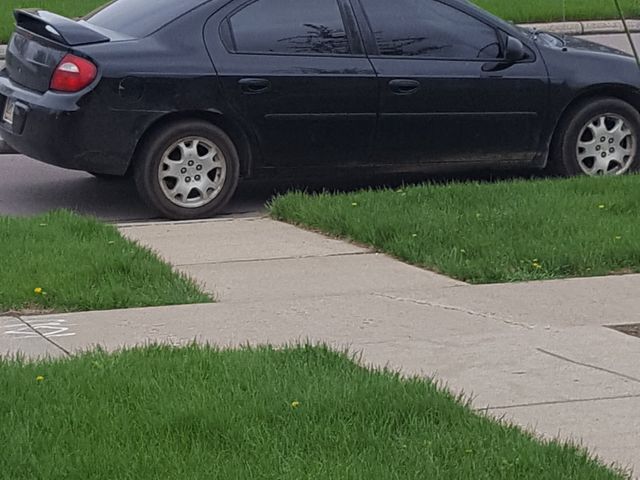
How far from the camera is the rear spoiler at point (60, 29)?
9.56 meters

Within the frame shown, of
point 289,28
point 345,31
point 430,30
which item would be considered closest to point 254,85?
point 289,28

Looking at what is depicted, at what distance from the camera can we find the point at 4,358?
593 cm

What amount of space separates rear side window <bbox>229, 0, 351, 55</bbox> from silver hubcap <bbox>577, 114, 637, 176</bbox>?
1939mm

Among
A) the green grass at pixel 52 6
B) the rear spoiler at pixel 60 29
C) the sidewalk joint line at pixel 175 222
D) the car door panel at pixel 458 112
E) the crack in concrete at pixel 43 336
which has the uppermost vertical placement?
the rear spoiler at pixel 60 29

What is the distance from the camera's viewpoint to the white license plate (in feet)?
32.4

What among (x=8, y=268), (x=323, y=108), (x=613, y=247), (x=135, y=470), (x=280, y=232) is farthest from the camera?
(x=323, y=108)

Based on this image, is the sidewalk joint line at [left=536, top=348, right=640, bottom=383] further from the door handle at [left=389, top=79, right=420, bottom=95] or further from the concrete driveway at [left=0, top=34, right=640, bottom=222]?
the concrete driveway at [left=0, top=34, right=640, bottom=222]

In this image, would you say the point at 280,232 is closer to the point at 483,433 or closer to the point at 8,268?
the point at 8,268

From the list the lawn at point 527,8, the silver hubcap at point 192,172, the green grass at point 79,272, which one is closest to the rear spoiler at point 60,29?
the silver hubcap at point 192,172

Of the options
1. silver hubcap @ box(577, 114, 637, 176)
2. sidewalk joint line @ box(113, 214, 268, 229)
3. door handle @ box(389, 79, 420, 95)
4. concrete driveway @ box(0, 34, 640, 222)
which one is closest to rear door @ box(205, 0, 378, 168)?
door handle @ box(389, 79, 420, 95)

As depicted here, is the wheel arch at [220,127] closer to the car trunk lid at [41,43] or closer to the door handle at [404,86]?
the car trunk lid at [41,43]

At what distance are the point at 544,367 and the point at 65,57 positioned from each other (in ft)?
15.3

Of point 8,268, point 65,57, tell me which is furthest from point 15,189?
point 8,268

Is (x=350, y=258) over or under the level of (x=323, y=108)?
under
